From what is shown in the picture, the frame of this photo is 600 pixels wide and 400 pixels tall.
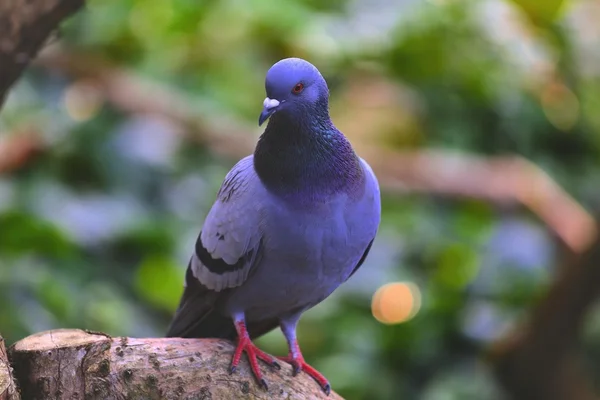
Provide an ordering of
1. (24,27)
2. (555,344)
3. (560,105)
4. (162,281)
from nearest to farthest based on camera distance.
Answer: (24,27)
(555,344)
(162,281)
(560,105)

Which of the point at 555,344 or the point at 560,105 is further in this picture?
the point at 560,105

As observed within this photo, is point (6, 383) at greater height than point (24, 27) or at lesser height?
lesser

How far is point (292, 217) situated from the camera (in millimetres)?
2627

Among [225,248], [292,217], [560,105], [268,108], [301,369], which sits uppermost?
[268,108]

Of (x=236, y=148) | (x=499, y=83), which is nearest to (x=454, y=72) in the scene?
(x=499, y=83)

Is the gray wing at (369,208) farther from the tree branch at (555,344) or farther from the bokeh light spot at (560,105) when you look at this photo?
the bokeh light spot at (560,105)

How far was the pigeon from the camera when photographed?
8.62ft

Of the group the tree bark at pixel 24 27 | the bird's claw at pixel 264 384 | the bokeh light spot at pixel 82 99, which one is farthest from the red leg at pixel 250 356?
the bokeh light spot at pixel 82 99

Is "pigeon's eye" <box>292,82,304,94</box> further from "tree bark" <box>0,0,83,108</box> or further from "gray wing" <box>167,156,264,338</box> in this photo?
"tree bark" <box>0,0,83,108</box>

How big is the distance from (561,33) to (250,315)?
5.64 m

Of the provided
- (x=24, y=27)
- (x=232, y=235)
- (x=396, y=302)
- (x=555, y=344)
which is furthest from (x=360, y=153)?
(x=232, y=235)

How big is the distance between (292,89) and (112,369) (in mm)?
976

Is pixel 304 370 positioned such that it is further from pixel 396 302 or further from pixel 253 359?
pixel 396 302

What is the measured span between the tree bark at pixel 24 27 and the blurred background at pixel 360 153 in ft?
6.44
